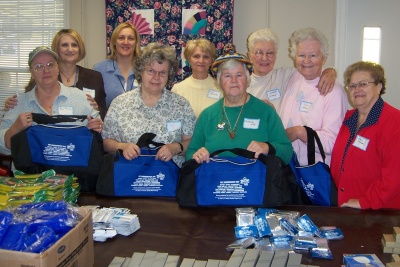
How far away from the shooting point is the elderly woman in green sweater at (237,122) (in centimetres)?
236

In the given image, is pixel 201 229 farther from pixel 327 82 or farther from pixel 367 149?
pixel 327 82

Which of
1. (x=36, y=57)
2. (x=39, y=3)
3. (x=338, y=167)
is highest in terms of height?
(x=39, y=3)

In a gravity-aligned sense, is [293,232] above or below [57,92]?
below

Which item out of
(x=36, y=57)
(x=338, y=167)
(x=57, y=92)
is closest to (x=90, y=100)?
(x=57, y=92)

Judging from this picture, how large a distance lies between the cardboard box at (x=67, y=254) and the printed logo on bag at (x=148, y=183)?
689mm

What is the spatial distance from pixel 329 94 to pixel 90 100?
1654 mm

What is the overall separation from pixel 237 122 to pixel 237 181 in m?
0.43

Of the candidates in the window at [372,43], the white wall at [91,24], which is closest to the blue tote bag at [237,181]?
the window at [372,43]

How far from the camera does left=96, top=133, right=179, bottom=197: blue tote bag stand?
2312 mm

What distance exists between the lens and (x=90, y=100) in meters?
2.91

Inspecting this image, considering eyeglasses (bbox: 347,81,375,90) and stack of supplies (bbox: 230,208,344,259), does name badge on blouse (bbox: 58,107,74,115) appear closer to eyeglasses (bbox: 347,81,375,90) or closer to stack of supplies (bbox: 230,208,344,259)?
stack of supplies (bbox: 230,208,344,259)

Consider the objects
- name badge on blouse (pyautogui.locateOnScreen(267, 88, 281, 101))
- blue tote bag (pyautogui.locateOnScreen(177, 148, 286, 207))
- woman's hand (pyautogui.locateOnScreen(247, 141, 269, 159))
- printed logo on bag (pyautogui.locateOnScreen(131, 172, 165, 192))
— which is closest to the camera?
blue tote bag (pyautogui.locateOnScreen(177, 148, 286, 207))

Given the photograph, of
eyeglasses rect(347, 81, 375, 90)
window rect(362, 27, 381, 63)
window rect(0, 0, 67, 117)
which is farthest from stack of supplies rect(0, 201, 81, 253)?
window rect(0, 0, 67, 117)

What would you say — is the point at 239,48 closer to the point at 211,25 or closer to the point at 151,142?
the point at 211,25
